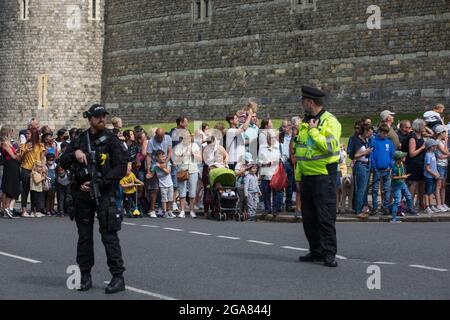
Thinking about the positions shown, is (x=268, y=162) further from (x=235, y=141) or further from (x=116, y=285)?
(x=116, y=285)

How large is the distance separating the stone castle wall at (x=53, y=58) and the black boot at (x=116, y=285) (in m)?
42.1

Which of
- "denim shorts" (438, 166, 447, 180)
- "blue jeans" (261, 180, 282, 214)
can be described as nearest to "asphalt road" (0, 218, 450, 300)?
"blue jeans" (261, 180, 282, 214)

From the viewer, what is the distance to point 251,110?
76.0ft

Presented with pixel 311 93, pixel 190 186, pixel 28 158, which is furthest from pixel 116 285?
pixel 28 158

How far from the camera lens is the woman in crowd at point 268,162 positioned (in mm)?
22156

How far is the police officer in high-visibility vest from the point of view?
14.2 meters

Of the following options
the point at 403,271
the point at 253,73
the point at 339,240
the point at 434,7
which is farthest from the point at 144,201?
the point at 253,73

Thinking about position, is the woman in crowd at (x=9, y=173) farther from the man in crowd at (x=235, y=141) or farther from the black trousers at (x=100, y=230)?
the black trousers at (x=100, y=230)

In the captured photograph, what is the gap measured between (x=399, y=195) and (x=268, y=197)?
8.45ft

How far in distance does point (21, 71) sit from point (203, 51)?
33.9 feet

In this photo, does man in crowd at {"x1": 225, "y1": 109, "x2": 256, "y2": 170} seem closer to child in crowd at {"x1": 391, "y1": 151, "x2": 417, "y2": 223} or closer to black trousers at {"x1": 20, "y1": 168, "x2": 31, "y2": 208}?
child in crowd at {"x1": 391, "y1": 151, "x2": 417, "y2": 223}

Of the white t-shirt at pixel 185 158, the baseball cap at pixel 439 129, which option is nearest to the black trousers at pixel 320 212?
the baseball cap at pixel 439 129

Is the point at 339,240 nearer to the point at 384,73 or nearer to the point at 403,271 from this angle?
the point at 403,271

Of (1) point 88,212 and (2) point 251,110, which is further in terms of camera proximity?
(2) point 251,110
